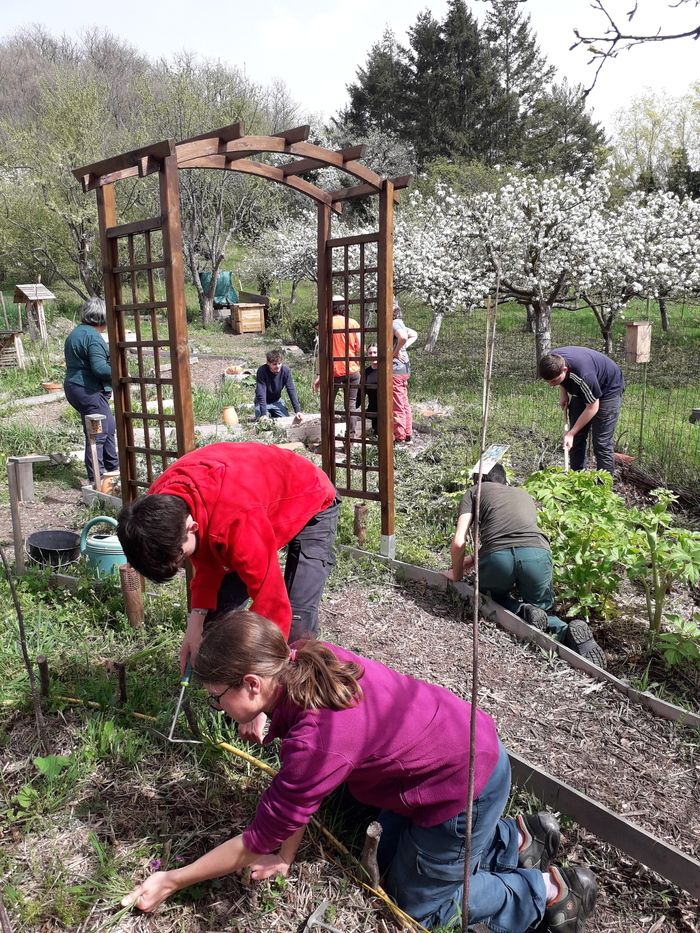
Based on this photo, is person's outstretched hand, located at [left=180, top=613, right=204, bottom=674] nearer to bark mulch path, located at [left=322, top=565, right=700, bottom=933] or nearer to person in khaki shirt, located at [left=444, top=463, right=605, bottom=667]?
bark mulch path, located at [left=322, top=565, right=700, bottom=933]

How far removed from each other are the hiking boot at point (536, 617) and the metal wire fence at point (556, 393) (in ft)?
9.42

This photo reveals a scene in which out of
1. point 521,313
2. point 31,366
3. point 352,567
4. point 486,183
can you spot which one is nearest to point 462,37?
point 521,313

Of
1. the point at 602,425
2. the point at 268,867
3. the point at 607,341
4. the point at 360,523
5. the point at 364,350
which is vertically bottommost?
the point at 268,867

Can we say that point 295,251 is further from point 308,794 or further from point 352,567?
point 308,794

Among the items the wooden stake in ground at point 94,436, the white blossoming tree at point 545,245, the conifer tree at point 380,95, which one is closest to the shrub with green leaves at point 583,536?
the wooden stake in ground at point 94,436

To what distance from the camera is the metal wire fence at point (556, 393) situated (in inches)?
264

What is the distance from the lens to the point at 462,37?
95.1 ft

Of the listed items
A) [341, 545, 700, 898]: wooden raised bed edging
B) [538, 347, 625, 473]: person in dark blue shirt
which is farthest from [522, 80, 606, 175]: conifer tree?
[341, 545, 700, 898]: wooden raised bed edging

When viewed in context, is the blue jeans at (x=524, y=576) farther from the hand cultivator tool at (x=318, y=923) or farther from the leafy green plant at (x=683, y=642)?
the hand cultivator tool at (x=318, y=923)

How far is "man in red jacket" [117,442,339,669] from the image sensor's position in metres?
2.00

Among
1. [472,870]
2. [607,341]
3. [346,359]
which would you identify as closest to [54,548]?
[346,359]

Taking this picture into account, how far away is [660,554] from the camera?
3295 millimetres

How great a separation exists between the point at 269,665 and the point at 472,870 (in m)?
Answer: 0.93

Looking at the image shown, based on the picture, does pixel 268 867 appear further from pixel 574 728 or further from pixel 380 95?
pixel 380 95
